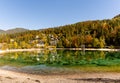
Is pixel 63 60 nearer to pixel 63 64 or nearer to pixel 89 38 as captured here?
pixel 63 64

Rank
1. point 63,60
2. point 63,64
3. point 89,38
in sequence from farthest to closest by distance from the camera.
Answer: point 89,38, point 63,60, point 63,64

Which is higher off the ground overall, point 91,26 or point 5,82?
point 91,26

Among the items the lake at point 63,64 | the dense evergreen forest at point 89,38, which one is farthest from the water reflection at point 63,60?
the dense evergreen forest at point 89,38

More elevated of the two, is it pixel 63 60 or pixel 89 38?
pixel 89 38

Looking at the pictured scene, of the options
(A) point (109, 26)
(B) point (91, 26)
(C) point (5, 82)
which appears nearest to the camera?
(C) point (5, 82)

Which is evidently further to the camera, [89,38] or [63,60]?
[89,38]

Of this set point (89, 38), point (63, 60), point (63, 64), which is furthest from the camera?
point (89, 38)

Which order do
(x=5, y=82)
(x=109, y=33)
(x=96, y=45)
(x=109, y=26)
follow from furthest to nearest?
(x=109, y=26)
(x=109, y=33)
(x=96, y=45)
(x=5, y=82)

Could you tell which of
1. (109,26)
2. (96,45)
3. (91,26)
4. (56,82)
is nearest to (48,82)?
(56,82)

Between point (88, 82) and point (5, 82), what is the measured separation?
870 centimetres

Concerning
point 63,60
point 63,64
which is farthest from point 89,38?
point 63,64

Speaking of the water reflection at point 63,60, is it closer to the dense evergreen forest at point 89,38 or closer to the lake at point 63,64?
the lake at point 63,64

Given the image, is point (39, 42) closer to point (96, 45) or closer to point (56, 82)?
point (96, 45)

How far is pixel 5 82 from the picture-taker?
2441 centimetres
